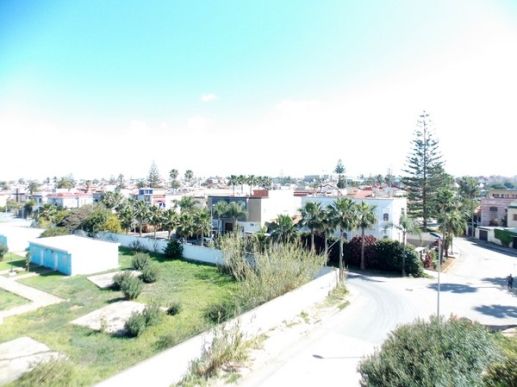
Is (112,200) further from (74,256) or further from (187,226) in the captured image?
(74,256)

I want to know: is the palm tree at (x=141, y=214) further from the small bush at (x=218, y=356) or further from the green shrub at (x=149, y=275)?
the small bush at (x=218, y=356)

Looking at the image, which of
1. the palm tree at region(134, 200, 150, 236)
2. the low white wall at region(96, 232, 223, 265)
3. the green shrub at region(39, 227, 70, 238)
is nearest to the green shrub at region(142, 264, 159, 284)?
the low white wall at region(96, 232, 223, 265)

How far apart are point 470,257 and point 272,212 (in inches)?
831

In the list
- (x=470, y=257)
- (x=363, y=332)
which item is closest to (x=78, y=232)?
(x=363, y=332)

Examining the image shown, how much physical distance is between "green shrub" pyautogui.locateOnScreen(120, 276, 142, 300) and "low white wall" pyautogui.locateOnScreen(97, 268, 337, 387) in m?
9.02

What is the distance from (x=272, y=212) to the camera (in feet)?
136

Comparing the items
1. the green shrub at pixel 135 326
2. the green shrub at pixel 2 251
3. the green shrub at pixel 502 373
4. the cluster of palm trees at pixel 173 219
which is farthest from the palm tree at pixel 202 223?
the green shrub at pixel 502 373

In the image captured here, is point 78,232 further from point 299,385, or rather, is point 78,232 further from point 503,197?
point 503,197

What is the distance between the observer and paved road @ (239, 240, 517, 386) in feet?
37.1

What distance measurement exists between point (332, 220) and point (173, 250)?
14512mm

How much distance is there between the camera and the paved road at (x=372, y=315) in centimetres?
1130

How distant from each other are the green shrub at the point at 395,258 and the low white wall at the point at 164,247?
12.8 meters

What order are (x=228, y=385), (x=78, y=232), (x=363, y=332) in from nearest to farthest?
(x=228, y=385)
(x=363, y=332)
(x=78, y=232)

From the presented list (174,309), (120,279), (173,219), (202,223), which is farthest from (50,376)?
(173,219)
